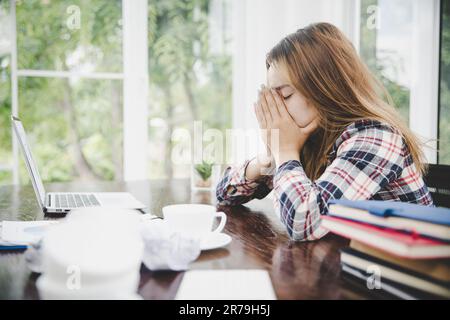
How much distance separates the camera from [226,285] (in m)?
0.54

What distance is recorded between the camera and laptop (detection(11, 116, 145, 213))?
1081 mm

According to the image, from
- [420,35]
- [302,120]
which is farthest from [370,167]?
[420,35]

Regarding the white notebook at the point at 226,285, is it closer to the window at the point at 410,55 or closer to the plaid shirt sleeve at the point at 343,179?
the plaid shirt sleeve at the point at 343,179

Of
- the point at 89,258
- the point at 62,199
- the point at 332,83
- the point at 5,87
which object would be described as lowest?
the point at 62,199

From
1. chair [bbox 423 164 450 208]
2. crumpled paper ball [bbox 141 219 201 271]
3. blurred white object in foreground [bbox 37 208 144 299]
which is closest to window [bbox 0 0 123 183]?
chair [bbox 423 164 450 208]

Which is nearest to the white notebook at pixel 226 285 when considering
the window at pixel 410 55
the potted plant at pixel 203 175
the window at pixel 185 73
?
the potted plant at pixel 203 175

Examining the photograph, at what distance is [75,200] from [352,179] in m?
0.80

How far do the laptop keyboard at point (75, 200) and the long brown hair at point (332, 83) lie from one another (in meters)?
0.65

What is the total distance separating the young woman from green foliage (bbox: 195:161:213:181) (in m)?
0.42

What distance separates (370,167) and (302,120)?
0.25 m

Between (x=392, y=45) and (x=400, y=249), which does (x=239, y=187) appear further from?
(x=392, y=45)

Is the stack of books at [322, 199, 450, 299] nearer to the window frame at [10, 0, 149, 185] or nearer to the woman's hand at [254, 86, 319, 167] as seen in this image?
the woman's hand at [254, 86, 319, 167]

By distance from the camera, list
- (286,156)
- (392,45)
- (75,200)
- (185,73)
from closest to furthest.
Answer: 1. (286,156)
2. (75,200)
3. (392,45)
4. (185,73)

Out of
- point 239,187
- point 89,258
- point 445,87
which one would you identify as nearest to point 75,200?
point 239,187
